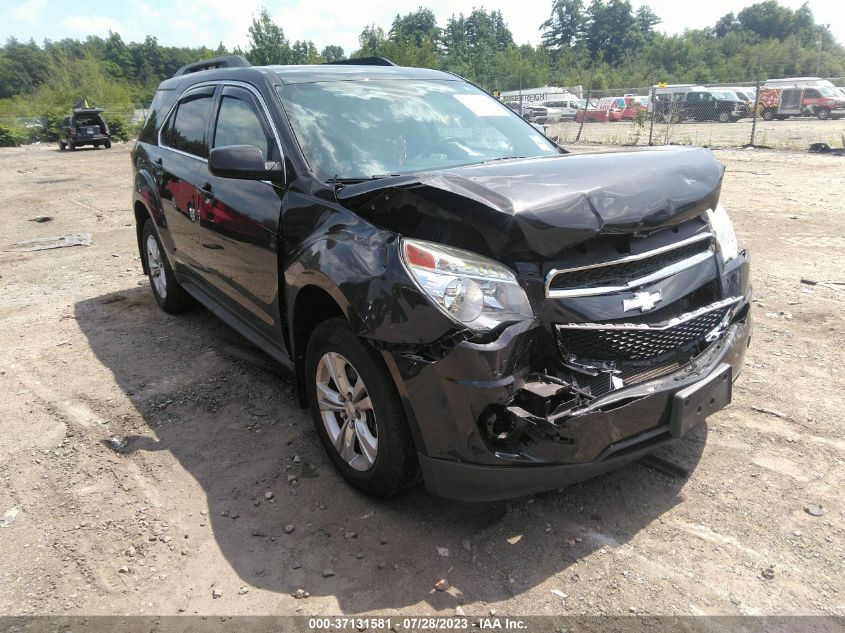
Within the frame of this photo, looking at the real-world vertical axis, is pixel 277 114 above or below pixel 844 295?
above

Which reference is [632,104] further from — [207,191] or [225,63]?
[207,191]

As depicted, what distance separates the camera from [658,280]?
2.52 m

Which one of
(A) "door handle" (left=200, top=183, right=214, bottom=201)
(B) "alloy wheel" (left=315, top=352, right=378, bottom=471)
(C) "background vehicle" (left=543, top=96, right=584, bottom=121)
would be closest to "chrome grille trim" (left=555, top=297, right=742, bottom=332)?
(B) "alloy wheel" (left=315, top=352, right=378, bottom=471)

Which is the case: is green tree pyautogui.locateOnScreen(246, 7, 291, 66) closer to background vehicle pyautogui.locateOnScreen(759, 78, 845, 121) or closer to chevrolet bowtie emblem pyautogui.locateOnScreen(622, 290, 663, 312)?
background vehicle pyautogui.locateOnScreen(759, 78, 845, 121)

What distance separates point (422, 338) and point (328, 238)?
747 mm

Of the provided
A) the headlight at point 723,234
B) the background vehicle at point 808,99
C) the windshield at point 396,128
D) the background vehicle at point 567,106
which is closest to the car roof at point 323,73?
the windshield at point 396,128

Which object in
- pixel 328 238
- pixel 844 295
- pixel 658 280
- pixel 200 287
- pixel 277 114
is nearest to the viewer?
pixel 658 280

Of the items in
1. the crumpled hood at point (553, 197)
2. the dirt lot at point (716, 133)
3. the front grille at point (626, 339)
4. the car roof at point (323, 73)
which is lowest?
the dirt lot at point (716, 133)

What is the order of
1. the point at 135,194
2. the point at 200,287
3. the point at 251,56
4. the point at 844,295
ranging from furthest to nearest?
the point at 251,56 < the point at 135,194 < the point at 844,295 < the point at 200,287

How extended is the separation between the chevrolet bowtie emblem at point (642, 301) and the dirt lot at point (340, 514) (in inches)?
37.3

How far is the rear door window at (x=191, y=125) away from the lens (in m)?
4.29

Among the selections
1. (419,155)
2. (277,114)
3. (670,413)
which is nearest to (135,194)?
(277,114)

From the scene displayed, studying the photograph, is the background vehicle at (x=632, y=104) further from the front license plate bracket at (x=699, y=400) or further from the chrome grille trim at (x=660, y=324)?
the front license plate bracket at (x=699, y=400)

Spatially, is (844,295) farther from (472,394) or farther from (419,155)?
(472,394)
